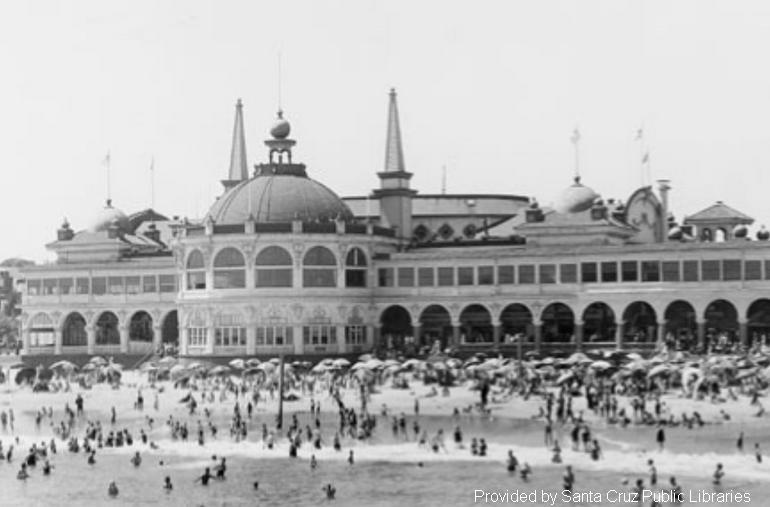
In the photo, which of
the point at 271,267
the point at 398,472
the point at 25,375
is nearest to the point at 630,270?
the point at 271,267

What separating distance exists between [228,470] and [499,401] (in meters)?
25.4

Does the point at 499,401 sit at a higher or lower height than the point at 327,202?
lower

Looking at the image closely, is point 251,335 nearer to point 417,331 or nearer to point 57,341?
point 417,331

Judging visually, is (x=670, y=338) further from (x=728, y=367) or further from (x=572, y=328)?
(x=728, y=367)

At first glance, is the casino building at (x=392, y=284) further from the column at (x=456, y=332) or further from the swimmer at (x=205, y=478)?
the swimmer at (x=205, y=478)

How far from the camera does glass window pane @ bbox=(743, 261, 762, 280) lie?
4294 inches

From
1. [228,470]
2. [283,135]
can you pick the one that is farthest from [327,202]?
[228,470]

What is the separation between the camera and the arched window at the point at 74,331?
13700 cm

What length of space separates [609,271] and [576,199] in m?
13.8

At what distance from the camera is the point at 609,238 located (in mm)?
124875

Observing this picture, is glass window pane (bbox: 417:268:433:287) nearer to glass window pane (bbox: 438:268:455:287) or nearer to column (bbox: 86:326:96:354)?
glass window pane (bbox: 438:268:455:287)

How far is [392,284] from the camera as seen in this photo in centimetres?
12388

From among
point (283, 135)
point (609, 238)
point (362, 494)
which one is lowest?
point (362, 494)

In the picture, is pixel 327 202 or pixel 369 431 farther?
pixel 327 202
